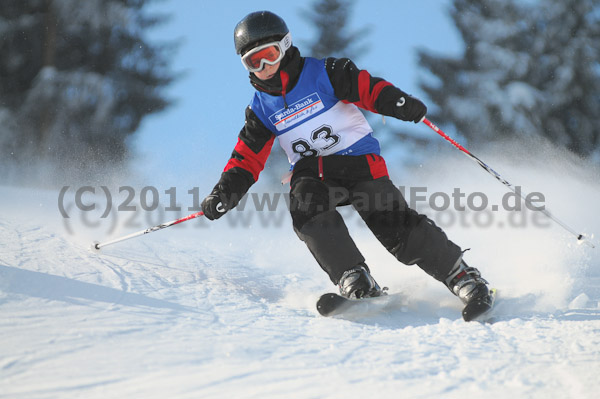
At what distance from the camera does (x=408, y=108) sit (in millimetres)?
3020

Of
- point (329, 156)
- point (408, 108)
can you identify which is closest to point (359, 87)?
point (408, 108)

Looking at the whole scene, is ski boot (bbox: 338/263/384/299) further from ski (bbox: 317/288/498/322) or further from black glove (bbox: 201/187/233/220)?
black glove (bbox: 201/187/233/220)

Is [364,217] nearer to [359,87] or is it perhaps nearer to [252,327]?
[359,87]

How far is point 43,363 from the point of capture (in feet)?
6.11

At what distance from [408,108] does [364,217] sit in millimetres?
681

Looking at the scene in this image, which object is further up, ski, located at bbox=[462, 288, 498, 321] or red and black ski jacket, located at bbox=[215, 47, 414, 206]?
red and black ski jacket, located at bbox=[215, 47, 414, 206]

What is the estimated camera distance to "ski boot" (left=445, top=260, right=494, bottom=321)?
262cm

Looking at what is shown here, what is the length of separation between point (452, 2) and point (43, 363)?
1473cm

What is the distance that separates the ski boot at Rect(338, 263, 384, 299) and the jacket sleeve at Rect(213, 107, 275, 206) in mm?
875

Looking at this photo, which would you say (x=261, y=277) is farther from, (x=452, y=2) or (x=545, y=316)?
(x=452, y=2)

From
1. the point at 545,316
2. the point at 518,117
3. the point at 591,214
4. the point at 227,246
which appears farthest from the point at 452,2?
the point at 545,316

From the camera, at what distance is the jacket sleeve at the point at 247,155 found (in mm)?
3242

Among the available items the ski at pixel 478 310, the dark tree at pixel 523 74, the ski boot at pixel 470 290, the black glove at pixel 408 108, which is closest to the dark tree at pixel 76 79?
the dark tree at pixel 523 74

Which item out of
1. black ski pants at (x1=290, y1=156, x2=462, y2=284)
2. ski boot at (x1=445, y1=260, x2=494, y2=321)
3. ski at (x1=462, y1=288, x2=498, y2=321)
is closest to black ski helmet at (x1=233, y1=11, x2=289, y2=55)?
black ski pants at (x1=290, y1=156, x2=462, y2=284)
